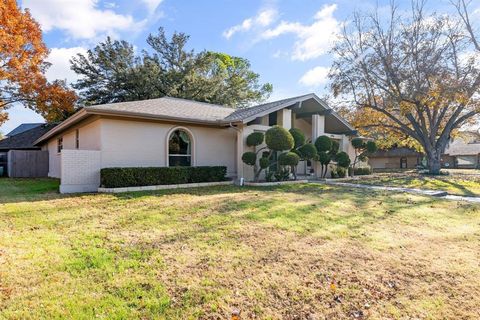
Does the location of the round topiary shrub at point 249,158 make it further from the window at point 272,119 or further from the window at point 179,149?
the window at point 272,119

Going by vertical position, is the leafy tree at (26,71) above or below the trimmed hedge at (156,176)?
above

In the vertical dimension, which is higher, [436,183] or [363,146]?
[363,146]

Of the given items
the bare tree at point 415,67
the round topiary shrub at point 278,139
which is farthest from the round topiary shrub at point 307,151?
the bare tree at point 415,67

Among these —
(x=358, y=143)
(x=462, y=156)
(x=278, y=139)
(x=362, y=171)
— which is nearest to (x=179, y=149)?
(x=278, y=139)

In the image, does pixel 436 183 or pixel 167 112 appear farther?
pixel 436 183

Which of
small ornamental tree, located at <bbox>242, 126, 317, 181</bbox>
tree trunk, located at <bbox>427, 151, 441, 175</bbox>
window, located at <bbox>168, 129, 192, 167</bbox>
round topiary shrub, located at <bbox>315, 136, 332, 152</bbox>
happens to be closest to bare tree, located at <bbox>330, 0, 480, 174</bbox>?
tree trunk, located at <bbox>427, 151, 441, 175</bbox>

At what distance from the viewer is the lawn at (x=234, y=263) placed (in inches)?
117

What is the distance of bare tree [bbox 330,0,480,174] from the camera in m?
19.6

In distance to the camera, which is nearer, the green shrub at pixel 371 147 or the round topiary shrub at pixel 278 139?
the round topiary shrub at pixel 278 139

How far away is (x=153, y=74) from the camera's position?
1043 inches

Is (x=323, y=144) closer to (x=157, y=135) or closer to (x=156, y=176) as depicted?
(x=157, y=135)

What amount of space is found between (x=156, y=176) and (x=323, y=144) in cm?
900

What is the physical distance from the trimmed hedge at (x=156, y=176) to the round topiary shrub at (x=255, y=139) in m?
1.69

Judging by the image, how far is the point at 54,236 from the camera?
4.93m
